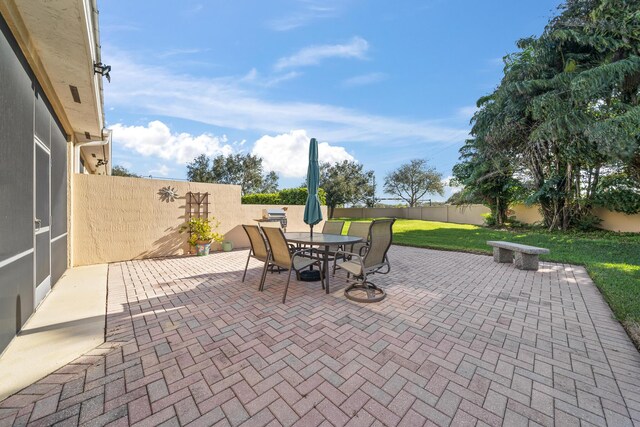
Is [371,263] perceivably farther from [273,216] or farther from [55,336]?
[273,216]

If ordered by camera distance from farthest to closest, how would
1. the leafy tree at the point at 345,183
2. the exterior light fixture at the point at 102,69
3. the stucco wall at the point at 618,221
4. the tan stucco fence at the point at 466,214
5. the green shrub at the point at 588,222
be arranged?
the leafy tree at the point at 345,183 → the green shrub at the point at 588,222 → the tan stucco fence at the point at 466,214 → the stucco wall at the point at 618,221 → the exterior light fixture at the point at 102,69

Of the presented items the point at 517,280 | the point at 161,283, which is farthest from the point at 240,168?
the point at 517,280

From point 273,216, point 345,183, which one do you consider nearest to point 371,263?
point 273,216

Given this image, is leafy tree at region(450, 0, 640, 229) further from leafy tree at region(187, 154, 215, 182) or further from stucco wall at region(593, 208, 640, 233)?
leafy tree at region(187, 154, 215, 182)

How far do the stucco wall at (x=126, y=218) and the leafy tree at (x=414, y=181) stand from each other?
91.6 ft

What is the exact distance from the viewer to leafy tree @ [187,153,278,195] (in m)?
29.7

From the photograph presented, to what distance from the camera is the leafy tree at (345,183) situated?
27.3 metres

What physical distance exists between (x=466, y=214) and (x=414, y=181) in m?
10.9

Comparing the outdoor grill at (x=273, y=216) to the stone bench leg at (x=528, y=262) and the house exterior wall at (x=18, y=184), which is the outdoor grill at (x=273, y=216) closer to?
the house exterior wall at (x=18, y=184)

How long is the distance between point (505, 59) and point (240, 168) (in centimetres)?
2573

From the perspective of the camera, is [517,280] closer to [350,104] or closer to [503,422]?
[503,422]

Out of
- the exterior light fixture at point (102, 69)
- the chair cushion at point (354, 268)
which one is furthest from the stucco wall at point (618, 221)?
the exterior light fixture at point (102, 69)

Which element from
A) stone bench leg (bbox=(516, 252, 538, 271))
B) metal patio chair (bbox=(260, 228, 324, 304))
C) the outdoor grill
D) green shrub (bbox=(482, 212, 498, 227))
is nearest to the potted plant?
the outdoor grill

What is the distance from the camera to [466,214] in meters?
21.4
